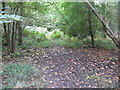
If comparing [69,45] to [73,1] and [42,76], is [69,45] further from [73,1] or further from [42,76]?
[42,76]

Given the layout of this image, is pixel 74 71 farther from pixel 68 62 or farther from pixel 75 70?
pixel 68 62

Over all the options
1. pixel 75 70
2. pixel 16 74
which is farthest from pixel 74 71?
pixel 16 74

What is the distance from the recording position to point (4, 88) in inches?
104

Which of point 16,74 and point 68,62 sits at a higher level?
point 16,74

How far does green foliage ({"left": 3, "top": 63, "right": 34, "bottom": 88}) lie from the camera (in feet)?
9.38

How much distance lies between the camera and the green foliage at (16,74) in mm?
2859

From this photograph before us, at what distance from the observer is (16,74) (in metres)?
3.09

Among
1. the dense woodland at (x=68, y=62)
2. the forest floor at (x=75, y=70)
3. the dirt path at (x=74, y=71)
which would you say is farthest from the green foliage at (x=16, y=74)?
the dirt path at (x=74, y=71)

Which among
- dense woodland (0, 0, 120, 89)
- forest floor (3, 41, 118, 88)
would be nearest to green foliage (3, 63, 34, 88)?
dense woodland (0, 0, 120, 89)

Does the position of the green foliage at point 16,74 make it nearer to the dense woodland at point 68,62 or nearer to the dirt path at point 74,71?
the dense woodland at point 68,62

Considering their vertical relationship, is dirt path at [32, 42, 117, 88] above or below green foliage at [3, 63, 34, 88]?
below

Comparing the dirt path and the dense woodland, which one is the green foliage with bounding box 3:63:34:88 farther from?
the dirt path

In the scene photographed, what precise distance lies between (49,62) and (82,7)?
10.4 feet

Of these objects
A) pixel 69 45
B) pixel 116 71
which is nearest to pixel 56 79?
pixel 116 71
